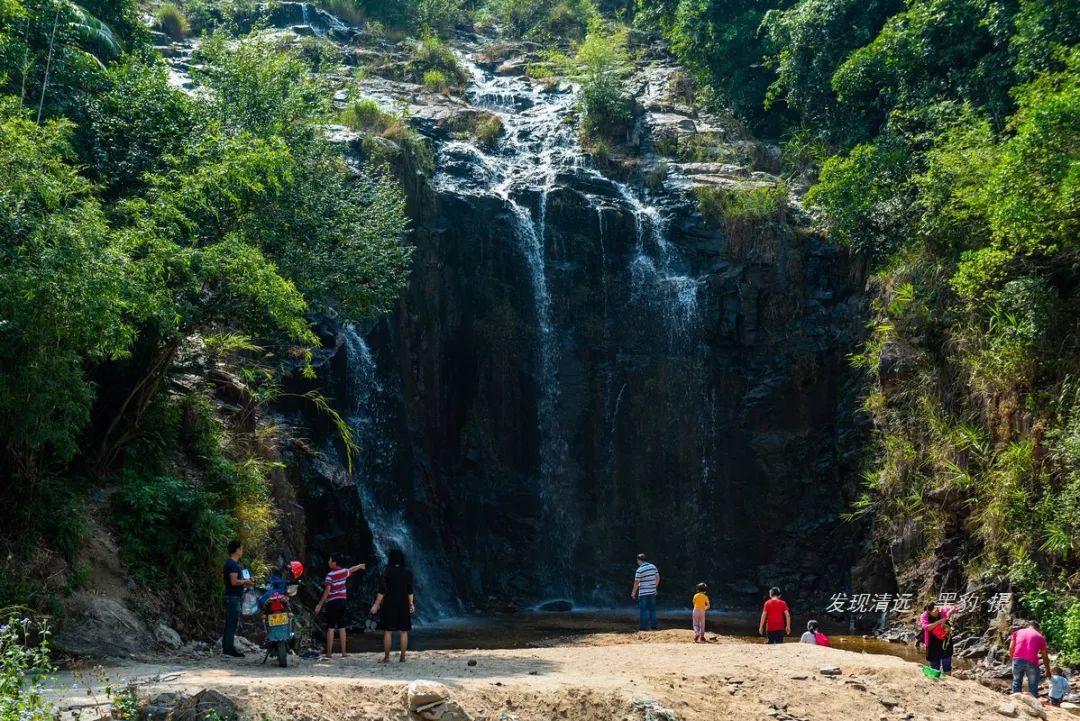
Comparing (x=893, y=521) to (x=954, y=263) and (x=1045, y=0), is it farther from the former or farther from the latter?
(x=1045, y=0)

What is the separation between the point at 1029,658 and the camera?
54.4ft

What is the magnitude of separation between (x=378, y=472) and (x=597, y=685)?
15846 millimetres

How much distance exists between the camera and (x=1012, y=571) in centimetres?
2008

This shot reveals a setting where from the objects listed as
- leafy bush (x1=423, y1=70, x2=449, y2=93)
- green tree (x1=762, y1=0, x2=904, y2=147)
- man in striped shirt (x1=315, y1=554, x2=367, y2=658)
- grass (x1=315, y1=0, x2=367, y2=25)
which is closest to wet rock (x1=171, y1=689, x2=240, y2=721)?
man in striped shirt (x1=315, y1=554, x2=367, y2=658)

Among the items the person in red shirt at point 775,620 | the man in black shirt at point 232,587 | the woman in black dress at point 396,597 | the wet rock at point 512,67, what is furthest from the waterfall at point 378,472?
the wet rock at point 512,67


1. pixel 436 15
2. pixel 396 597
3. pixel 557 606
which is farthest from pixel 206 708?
pixel 436 15

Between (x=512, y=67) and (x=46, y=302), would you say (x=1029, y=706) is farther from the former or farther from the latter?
(x=512, y=67)

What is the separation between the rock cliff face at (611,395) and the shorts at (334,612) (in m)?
13.4

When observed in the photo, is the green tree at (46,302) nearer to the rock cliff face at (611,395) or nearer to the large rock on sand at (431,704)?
Result: the large rock on sand at (431,704)

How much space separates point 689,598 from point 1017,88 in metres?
15.7

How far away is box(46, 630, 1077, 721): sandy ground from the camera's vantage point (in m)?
10.7

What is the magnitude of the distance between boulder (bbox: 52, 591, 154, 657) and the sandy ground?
1.03m

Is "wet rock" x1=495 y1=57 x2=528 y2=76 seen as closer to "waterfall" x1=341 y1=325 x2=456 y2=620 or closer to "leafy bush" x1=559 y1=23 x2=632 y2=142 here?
"leafy bush" x1=559 y1=23 x2=632 y2=142

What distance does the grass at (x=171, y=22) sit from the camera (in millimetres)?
40969
